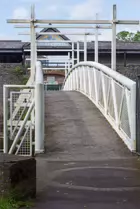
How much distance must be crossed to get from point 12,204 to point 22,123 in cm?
444

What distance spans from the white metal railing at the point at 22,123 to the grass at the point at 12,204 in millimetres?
4184

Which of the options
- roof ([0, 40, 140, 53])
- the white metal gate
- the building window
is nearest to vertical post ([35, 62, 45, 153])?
the white metal gate

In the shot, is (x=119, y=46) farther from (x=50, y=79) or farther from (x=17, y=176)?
(x=17, y=176)

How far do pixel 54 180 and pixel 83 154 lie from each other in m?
2.51

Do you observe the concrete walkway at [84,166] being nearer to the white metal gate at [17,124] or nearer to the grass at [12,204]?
the grass at [12,204]

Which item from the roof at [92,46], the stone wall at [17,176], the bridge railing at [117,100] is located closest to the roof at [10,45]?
the roof at [92,46]

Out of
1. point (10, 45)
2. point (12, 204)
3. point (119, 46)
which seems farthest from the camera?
point (10, 45)

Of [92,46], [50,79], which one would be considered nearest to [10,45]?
[50,79]

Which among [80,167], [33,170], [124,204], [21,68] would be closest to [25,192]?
[33,170]

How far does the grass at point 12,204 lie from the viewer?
5.09 m

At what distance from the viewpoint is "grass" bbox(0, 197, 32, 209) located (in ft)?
16.7

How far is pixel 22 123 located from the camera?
31.5ft

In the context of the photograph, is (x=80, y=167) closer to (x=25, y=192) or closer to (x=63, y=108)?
(x=25, y=192)

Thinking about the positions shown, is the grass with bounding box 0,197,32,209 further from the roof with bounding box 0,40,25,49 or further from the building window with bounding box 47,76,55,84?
the building window with bounding box 47,76,55,84
